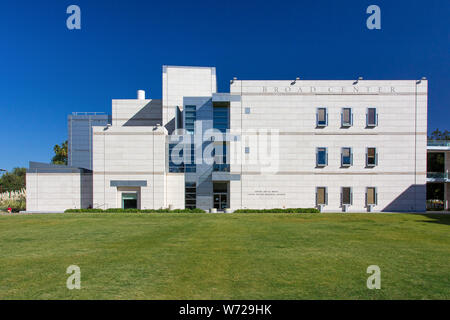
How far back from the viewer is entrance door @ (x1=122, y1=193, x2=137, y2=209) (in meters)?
30.3

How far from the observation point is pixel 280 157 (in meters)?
30.8

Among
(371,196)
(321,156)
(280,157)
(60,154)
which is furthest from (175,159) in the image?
(60,154)

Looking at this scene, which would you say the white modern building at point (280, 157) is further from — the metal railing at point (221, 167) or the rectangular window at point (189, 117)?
the rectangular window at point (189, 117)

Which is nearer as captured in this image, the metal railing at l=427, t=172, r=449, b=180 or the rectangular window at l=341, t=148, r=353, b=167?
the rectangular window at l=341, t=148, r=353, b=167

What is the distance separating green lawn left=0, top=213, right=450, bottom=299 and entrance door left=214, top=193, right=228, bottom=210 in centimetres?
1790

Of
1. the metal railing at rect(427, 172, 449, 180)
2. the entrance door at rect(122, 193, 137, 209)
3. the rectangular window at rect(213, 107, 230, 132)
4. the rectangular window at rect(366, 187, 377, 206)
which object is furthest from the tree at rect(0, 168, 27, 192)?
the metal railing at rect(427, 172, 449, 180)

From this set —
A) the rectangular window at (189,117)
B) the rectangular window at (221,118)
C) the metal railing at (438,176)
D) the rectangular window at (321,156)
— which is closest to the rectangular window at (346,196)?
the rectangular window at (321,156)

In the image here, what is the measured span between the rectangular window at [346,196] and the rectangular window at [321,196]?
201 centimetres

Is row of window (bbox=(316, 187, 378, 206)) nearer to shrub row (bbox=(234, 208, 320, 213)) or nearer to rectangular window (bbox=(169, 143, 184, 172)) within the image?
shrub row (bbox=(234, 208, 320, 213))

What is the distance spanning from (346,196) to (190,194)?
62.3 ft

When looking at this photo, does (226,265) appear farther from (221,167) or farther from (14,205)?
(14,205)

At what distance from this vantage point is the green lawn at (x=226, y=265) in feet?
20.5
